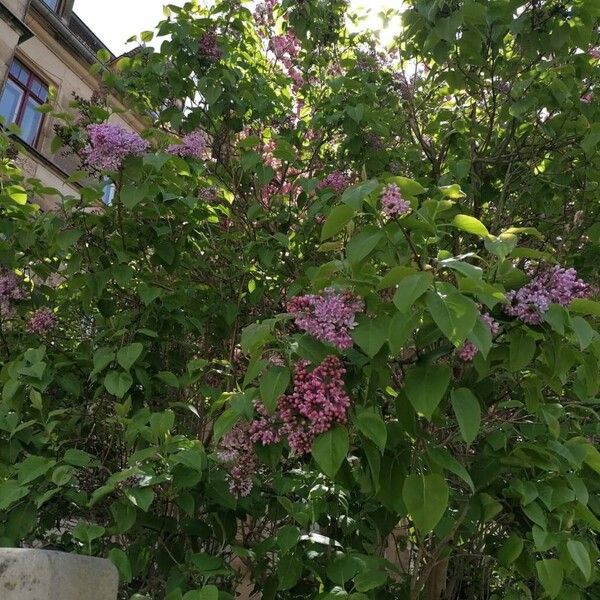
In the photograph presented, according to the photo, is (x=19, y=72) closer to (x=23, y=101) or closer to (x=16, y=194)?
(x=23, y=101)

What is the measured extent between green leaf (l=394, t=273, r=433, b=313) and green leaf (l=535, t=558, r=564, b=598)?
0.97 meters

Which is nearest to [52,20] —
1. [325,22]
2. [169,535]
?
[325,22]

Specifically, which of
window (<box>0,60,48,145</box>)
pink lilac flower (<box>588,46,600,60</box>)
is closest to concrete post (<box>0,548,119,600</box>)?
pink lilac flower (<box>588,46,600,60</box>)

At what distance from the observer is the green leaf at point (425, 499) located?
1.54 metres

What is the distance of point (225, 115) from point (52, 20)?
415 inches

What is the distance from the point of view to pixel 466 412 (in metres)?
1.54

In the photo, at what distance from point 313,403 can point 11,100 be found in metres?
11.2

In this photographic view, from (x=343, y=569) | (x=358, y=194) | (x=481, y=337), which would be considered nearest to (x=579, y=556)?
(x=343, y=569)

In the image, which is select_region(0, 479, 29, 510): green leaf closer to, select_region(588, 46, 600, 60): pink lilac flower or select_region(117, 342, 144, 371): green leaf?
select_region(117, 342, 144, 371): green leaf

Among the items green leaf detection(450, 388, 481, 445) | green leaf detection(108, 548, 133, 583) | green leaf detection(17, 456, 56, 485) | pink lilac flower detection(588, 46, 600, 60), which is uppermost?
pink lilac flower detection(588, 46, 600, 60)

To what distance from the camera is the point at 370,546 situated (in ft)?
7.85

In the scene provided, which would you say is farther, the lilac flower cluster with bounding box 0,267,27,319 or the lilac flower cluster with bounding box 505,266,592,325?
the lilac flower cluster with bounding box 0,267,27,319

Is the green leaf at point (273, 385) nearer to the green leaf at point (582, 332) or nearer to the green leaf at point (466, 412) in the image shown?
the green leaf at point (466, 412)

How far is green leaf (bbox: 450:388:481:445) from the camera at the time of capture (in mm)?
1501
